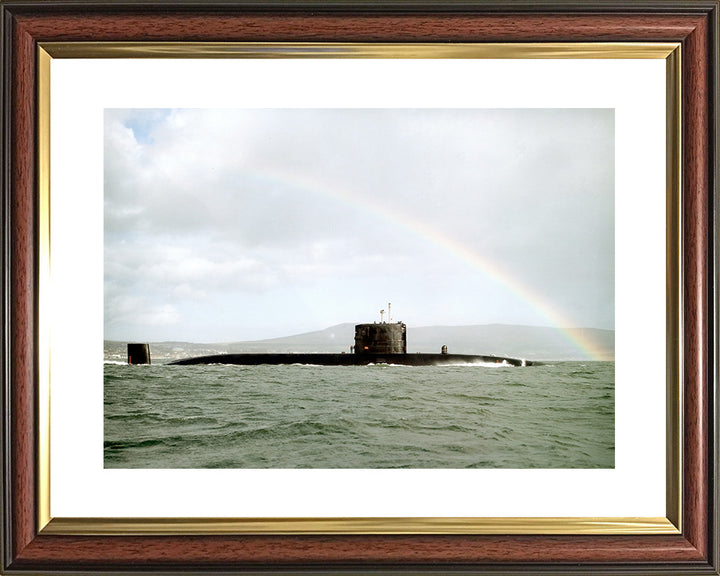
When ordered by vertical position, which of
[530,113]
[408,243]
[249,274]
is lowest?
[249,274]

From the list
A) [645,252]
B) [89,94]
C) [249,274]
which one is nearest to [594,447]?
[645,252]

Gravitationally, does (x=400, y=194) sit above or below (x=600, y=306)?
above

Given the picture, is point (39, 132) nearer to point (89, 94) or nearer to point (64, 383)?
point (89, 94)

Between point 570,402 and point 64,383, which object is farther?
point 570,402

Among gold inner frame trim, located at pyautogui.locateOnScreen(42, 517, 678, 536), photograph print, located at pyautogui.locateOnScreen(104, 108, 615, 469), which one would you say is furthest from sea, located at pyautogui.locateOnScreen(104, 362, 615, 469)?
gold inner frame trim, located at pyautogui.locateOnScreen(42, 517, 678, 536)

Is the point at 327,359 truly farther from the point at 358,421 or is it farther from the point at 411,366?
the point at 411,366

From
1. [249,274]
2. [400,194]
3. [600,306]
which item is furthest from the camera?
[249,274]

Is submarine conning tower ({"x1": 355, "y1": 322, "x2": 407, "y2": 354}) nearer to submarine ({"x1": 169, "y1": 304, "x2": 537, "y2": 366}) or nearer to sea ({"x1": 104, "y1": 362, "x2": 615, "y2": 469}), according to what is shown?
submarine ({"x1": 169, "y1": 304, "x2": 537, "y2": 366})

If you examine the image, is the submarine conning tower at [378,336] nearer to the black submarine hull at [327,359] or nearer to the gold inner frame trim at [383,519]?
the black submarine hull at [327,359]
